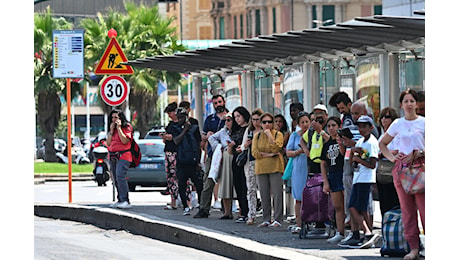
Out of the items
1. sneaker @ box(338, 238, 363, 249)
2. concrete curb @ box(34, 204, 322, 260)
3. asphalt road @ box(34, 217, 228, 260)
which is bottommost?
asphalt road @ box(34, 217, 228, 260)

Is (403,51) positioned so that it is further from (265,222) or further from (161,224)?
(161,224)

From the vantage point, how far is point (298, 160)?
619 inches

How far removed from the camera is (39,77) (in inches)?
2003

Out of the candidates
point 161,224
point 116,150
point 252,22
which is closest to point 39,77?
point 116,150

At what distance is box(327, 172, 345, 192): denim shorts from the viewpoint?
46.6 ft

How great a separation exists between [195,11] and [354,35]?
93.1 m

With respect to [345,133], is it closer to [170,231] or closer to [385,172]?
[385,172]

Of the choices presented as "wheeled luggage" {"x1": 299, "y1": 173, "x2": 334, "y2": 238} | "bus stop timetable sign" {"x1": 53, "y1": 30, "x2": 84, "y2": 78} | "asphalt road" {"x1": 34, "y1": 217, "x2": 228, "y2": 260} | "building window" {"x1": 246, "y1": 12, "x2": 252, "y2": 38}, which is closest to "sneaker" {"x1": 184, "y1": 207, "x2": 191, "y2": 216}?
"asphalt road" {"x1": 34, "y1": 217, "x2": 228, "y2": 260}

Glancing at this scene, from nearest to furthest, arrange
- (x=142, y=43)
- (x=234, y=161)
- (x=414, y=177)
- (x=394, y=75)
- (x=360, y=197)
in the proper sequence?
(x=414, y=177), (x=360, y=197), (x=394, y=75), (x=234, y=161), (x=142, y=43)

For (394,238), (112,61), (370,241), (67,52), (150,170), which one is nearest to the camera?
(394,238)

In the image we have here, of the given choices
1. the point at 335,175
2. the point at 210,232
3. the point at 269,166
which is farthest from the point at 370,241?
the point at 269,166

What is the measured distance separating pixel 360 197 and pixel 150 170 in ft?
49.1

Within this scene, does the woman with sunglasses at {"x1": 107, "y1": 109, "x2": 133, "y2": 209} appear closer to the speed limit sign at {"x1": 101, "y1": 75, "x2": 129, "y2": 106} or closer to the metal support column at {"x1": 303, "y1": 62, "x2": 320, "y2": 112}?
the speed limit sign at {"x1": 101, "y1": 75, "x2": 129, "y2": 106}

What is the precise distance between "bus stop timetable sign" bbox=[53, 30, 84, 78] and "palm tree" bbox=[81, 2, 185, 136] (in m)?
29.7
